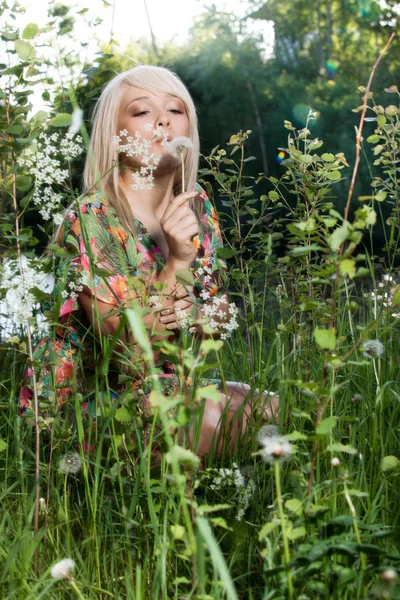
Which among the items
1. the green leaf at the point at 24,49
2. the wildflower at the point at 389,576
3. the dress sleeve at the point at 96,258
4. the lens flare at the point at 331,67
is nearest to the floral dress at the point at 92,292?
the dress sleeve at the point at 96,258

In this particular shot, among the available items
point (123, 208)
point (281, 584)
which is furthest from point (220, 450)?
point (281, 584)

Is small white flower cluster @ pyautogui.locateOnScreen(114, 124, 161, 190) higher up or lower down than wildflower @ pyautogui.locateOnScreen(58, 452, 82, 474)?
higher up

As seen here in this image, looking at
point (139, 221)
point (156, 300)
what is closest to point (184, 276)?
point (156, 300)

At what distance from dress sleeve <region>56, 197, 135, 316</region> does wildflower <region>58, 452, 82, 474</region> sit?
1.24 ft

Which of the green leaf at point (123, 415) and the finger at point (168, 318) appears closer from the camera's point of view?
the green leaf at point (123, 415)

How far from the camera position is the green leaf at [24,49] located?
1.65m

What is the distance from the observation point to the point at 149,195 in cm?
285

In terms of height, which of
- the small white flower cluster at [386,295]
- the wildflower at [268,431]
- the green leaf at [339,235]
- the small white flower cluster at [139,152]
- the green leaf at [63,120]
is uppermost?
the green leaf at [63,120]

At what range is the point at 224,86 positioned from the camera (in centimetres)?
1691

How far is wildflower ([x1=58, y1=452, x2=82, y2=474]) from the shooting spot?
177 cm

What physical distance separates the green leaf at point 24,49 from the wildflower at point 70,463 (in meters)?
0.91

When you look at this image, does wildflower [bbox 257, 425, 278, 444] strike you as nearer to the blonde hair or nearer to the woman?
the woman

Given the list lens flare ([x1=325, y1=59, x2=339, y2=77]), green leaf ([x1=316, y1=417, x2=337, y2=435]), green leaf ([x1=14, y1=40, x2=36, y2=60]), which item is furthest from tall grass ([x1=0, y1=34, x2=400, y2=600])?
lens flare ([x1=325, y1=59, x2=339, y2=77])

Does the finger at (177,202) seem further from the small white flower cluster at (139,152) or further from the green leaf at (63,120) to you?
the green leaf at (63,120)
